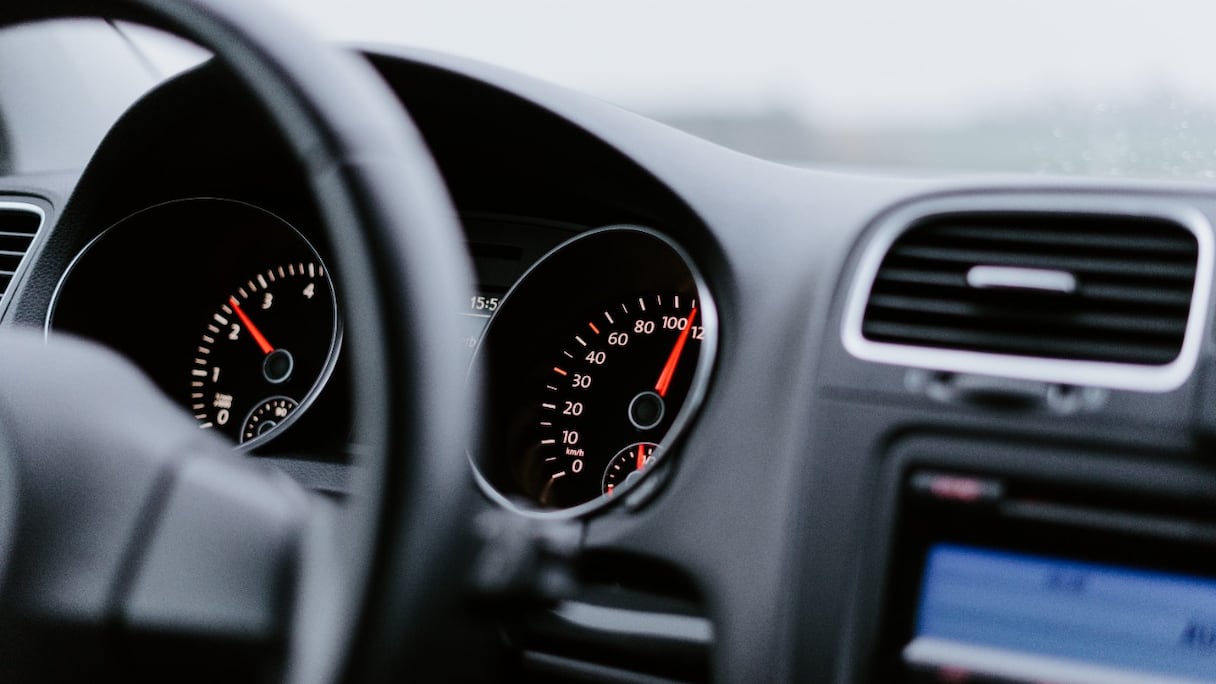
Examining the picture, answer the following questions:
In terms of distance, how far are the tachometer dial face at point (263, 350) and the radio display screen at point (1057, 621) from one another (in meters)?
1.08

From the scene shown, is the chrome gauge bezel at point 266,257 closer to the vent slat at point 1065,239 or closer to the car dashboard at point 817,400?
the car dashboard at point 817,400

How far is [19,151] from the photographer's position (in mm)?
2453

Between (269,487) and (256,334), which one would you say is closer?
(269,487)

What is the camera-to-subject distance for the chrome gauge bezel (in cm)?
190

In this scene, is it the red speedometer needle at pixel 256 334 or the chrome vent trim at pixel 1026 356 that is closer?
the chrome vent trim at pixel 1026 356

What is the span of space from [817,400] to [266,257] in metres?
1.11

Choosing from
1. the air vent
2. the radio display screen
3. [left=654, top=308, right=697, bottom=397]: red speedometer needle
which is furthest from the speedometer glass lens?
the air vent

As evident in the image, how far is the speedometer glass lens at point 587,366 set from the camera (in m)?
1.74

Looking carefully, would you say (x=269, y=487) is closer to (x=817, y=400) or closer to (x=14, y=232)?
(x=817, y=400)

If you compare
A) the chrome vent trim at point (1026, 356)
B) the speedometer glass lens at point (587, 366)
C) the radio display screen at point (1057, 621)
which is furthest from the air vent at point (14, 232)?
the radio display screen at point (1057, 621)

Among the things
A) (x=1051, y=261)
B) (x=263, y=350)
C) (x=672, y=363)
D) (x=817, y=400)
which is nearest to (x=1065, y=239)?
(x=1051, y=261)

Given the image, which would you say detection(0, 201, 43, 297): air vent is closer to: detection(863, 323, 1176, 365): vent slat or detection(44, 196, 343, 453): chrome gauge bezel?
detection(44, 196, 343, 453): chrome gauge bezel

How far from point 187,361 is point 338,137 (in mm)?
1257

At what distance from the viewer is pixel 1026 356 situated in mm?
1246
